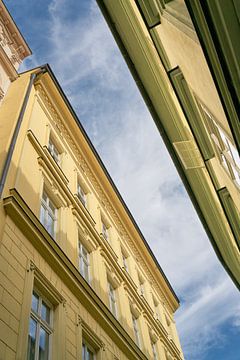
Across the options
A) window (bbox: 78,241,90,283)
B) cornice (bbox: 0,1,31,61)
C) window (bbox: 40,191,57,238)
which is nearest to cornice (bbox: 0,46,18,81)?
cornice (bbox: 0,1,31,61)

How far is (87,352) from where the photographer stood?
11422 millimetres

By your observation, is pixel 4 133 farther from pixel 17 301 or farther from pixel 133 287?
pixel 133 287

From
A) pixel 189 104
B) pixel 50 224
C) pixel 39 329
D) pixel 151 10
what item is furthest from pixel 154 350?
pixel 151 10

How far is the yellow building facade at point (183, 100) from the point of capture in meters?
7.77

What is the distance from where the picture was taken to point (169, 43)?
31.1 ft

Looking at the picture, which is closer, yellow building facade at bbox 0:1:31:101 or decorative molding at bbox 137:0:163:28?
decorative molding at bbox 137:0:163:28

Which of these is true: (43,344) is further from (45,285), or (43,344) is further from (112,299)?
(112,299)

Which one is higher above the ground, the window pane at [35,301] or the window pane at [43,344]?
the window pane at [35,301]

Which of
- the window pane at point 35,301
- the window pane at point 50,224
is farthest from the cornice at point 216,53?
the window pane at point 50,224

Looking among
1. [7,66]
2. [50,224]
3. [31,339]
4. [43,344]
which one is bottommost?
[43,344]

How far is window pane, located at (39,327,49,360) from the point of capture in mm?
8774

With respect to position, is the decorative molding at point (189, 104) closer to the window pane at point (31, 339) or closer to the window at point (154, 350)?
the window pane at point (31, 339)

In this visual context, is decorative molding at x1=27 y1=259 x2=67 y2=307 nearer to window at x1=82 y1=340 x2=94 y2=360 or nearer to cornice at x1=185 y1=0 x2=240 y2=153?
window at x1=82 y1=340 x2=94 y2=360

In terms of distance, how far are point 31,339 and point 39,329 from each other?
47 cm
